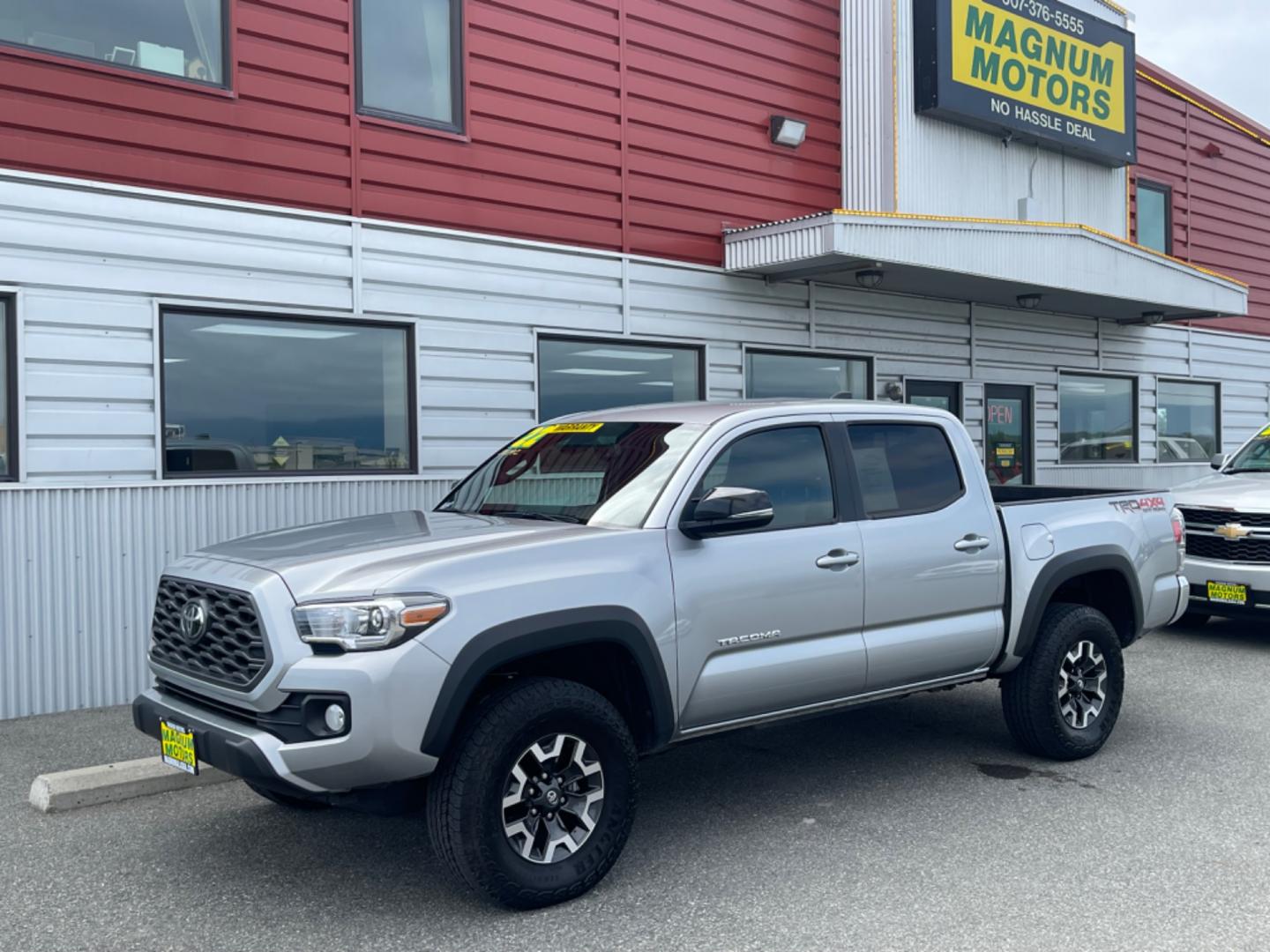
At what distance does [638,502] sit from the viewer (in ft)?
15.5

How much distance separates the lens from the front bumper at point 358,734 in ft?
12.5

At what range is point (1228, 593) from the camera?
923 centimetres

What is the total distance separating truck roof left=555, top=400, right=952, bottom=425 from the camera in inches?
203

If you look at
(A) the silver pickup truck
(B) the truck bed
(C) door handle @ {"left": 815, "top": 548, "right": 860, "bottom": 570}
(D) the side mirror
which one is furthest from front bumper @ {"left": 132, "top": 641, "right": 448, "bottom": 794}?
(B) the truck bed

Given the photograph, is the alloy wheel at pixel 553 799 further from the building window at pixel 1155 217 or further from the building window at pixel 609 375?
the building window at pixel 1155 217

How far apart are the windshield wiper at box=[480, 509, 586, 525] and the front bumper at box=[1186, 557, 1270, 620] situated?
6.65 metres

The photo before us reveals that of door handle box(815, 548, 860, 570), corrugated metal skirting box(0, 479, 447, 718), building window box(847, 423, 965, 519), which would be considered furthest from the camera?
corrugated metal skirting box(0, 479, 447, 718)

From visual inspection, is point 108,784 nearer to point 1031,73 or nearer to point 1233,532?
point 1233,532

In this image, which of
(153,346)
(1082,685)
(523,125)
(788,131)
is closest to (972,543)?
(1082,685)

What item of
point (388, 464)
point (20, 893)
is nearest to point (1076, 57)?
point (388, 464)

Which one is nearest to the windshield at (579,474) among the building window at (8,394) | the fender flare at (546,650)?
the fender flare at (546,650)

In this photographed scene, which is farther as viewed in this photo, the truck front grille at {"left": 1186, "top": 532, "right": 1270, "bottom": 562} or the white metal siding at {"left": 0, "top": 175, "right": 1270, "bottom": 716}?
the truck front grille at {"left": 1186, "top": 532, "right": 1270, "bottom": 562}

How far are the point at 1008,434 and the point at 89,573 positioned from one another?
10.6m

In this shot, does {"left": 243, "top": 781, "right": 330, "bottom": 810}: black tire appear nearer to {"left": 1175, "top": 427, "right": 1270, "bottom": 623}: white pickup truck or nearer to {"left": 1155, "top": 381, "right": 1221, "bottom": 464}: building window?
{"left": 1175, "top": 427, "right": 1270, "bottom": 623}: white pickup truck
